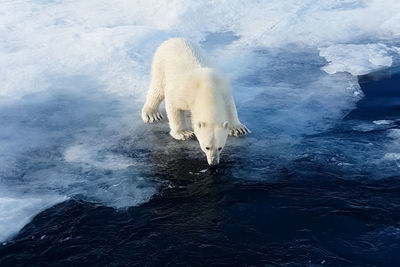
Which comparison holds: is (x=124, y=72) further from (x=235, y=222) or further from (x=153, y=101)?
(x=235, y=222)

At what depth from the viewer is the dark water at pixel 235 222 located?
4012 millimetres

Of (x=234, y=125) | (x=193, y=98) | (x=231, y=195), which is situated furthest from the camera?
(x=234, y=125)

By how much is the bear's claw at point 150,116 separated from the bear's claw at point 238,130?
3.57ft

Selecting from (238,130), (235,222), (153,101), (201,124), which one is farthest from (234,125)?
(235,222)

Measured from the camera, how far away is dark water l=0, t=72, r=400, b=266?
4012 millimetres

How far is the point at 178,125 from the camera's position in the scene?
6.06 meters

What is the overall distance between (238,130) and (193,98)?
28.7 inches

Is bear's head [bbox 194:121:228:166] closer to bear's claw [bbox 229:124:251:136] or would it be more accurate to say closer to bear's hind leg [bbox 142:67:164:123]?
bear's claw [bbox 229:124:251:136]

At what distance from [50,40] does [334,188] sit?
6.21 m

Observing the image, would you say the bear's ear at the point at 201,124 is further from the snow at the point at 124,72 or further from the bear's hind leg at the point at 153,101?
the bear's hind leg at the point at 153,101

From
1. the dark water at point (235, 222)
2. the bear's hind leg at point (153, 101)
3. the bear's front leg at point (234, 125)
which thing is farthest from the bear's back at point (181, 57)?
the dark water at point (235, 222)

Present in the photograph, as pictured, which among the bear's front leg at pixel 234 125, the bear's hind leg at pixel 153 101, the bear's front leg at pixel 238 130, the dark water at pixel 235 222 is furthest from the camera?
the bear's hind leg at pixel 153 101

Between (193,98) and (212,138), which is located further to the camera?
(193,98)

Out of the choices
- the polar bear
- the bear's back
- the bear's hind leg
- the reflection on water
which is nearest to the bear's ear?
the polar bear
